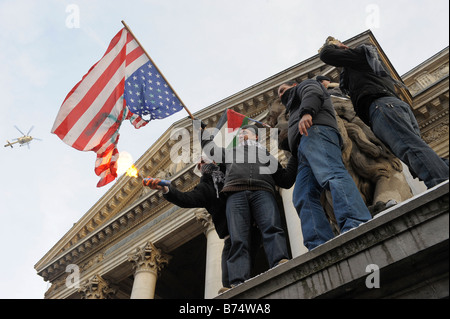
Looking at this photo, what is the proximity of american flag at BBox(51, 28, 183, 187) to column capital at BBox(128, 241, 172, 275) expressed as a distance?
10282 millimetres

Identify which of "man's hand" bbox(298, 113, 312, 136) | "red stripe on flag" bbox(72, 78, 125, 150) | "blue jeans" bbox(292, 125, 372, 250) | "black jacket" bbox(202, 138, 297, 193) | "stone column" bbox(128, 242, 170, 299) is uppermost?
"stone column" bbox(128, 242, 170, 299)

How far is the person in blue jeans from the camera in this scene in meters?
3.34

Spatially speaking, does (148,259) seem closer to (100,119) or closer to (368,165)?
(100,119)

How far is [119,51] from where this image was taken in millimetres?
8711

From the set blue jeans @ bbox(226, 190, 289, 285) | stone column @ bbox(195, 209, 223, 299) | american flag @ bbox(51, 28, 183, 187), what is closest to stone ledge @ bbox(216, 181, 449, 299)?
blue jeans @ bbox(226, 190, 289, 285)

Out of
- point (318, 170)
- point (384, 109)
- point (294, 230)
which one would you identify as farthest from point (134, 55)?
point (294, 230)

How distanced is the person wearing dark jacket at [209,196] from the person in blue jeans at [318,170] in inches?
39.6

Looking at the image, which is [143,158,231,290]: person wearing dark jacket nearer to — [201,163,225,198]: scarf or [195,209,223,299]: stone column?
[201,163,225,198]: scarf

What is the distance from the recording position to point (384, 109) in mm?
3682

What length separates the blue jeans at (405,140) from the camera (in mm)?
3113

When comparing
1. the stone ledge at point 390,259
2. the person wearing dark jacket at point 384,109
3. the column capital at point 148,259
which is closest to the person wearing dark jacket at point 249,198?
the stone ledge at point 390,259

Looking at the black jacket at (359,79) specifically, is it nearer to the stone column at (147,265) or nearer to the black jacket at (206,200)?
the black jacket at (206,200)
